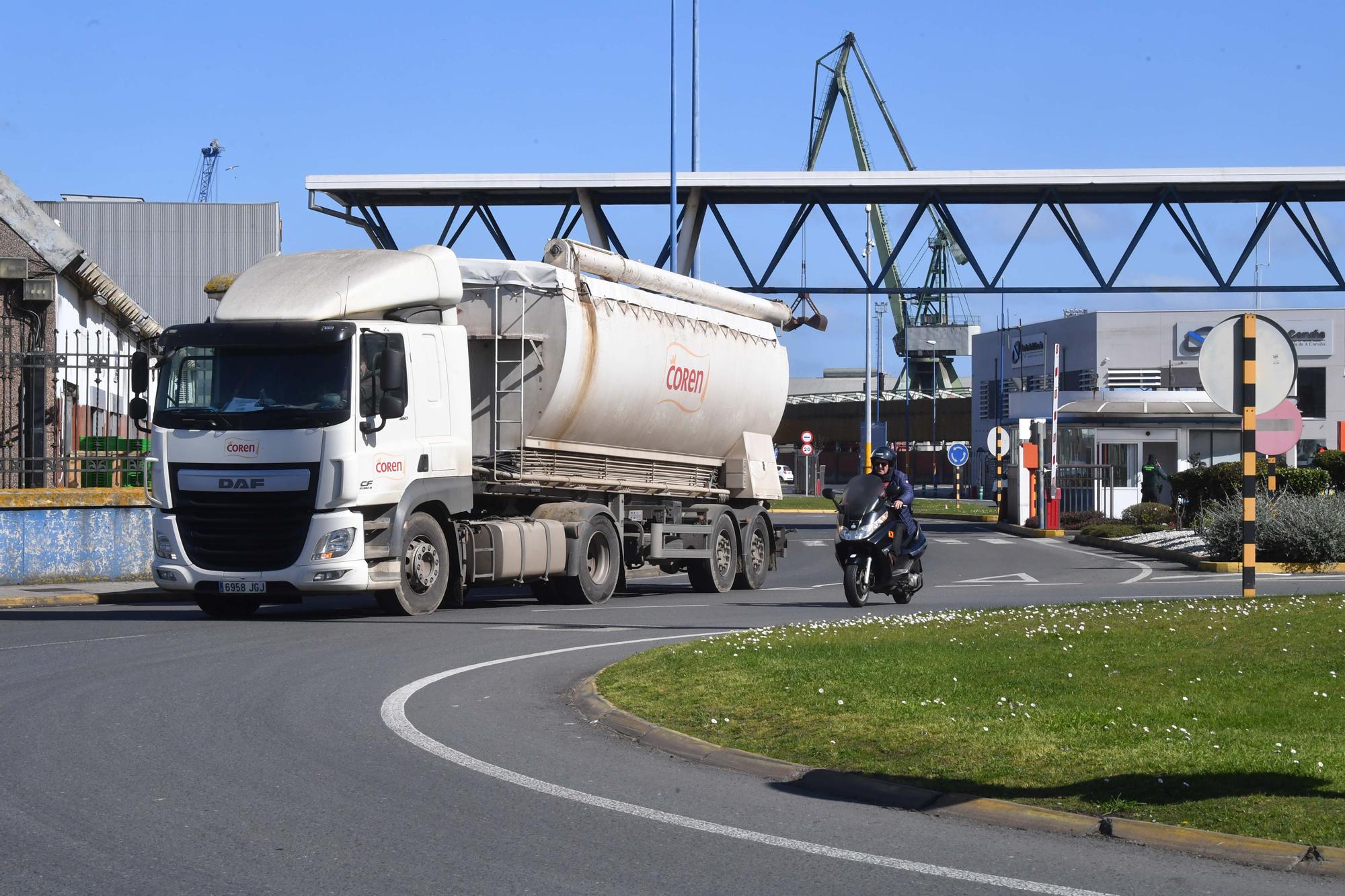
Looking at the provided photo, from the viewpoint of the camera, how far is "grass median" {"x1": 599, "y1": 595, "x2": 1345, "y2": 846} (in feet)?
22.8

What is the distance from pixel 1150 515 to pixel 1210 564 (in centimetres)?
1336

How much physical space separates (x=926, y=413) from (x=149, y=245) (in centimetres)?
6060

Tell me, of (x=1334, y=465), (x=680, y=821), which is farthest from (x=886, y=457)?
(x=1334, y=465)

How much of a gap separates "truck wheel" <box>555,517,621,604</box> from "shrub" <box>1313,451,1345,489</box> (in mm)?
16973

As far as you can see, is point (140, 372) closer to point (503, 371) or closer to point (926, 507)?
point (503, 371)

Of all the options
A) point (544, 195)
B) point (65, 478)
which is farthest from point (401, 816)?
point (544, 195)

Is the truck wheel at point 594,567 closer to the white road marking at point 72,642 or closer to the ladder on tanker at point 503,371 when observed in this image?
the ladder on tanker at point 503,371

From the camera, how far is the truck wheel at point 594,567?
19.4m

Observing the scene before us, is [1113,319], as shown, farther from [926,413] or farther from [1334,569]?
[1334,569]

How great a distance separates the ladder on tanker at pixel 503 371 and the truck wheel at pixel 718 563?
464 cm

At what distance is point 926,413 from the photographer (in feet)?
351

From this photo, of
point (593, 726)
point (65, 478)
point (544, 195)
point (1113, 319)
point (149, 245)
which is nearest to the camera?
point (593, 726)

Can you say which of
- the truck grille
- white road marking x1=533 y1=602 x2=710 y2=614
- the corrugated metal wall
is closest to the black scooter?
white road marking x1=533 y1=602 x2=710 y2=614

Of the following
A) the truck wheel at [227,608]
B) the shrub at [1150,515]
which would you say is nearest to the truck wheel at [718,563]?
the truck wheel at [227,608]
